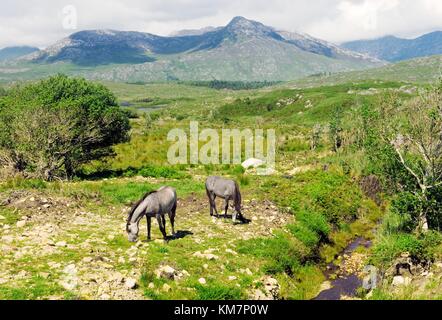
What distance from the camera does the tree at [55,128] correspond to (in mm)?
28609

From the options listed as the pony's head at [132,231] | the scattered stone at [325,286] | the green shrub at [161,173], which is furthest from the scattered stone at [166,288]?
the green shrub at [161,173]

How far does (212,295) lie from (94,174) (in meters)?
23.7

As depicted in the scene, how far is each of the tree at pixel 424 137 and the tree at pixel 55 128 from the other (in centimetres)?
2275

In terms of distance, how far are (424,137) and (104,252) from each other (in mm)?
16329

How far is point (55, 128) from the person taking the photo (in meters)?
29.0

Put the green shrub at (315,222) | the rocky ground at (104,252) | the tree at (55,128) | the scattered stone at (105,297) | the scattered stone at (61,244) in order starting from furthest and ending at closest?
the tree at (55,128)
the green shrub at (315,222)
the scattered stone at (61,244)
the rocky ground at (104,252)
the scattered stone at (105,297)

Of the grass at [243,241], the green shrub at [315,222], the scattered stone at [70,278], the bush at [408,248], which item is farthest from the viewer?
the green shrub at [315,222]

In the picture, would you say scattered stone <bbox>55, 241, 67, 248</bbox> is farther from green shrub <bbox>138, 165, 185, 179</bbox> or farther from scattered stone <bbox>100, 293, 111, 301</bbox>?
green shrub <bbox>138, 165, 185, 179</bbox>

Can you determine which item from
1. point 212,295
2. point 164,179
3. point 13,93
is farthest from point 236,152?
point 212,295

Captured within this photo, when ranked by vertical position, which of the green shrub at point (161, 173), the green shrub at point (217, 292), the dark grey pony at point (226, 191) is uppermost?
the dark grey pony at point (226, 191)

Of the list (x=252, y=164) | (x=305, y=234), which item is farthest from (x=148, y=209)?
(x=252, y=164)

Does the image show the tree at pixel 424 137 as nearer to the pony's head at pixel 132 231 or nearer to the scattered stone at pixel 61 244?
the pony's head at pixel 132 231

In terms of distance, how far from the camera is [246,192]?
26500 millimetres
